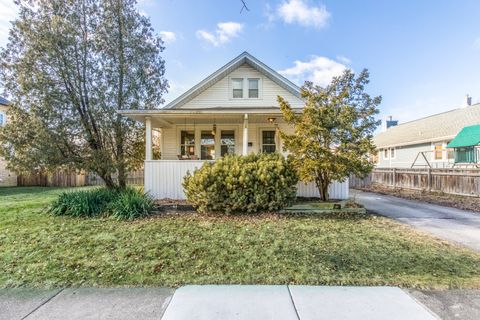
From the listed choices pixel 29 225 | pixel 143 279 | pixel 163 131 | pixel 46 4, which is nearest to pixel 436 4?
pixel 163 131

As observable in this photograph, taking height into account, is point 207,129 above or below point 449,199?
above

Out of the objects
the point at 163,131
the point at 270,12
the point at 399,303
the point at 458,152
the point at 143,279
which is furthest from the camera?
the point at 458,152

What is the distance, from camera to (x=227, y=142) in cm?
1266

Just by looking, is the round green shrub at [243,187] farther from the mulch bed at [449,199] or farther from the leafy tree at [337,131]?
the mulch bed at [449,199]

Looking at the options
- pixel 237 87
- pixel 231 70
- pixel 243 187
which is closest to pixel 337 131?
pixel 243 187

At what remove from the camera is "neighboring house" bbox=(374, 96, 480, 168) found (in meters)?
17.5

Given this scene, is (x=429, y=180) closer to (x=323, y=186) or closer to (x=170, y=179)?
(x=323, y=186)

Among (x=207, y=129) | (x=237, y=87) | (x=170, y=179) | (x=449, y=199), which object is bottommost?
(x=449, y=199)

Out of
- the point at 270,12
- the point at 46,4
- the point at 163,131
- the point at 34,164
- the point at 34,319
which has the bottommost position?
the point at 34,319

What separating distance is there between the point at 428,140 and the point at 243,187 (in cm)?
1755

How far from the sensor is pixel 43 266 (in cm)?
425

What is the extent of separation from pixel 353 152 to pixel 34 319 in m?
7.82

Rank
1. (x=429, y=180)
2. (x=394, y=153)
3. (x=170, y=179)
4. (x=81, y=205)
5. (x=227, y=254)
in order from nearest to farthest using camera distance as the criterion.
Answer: (x=227, y=254) < (x=81, y=205) < (x=170, y=179) < (x=429, y=180) < (x=394, y=153)

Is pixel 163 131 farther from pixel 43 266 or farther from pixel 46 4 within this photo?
pixel 43 266
